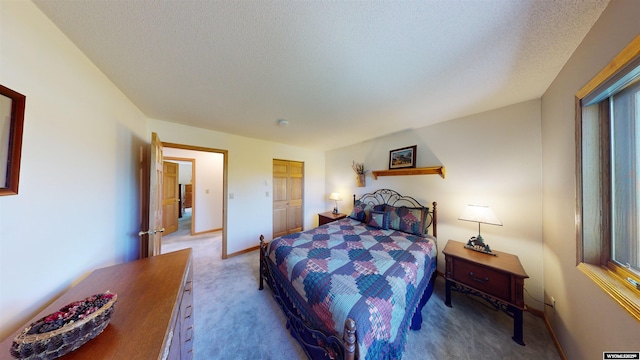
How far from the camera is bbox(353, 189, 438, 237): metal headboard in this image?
2.72 meters

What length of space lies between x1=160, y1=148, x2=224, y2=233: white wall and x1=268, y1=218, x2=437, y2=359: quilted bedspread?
3634 millimetres

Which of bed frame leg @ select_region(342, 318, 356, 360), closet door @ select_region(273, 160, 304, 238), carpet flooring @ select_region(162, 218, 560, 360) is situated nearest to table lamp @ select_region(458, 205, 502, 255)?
carpet flooring @ select_region(162, 218, 560, 360)

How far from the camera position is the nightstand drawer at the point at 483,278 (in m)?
1.69

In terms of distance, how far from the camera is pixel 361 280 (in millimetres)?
1427

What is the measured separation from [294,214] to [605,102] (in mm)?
4410

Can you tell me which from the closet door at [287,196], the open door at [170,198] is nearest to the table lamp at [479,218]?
the closet door at [287,196]

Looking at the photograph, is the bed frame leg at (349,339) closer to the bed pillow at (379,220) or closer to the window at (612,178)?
the window at (612,178)

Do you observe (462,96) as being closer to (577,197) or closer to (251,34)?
(577,197)

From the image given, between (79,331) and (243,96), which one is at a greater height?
(243,96)

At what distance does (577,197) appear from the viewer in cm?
130

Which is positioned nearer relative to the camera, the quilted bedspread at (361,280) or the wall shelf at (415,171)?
the quilted bedspread at (361,280)

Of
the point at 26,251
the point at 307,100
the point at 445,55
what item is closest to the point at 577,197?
the point at 445,55

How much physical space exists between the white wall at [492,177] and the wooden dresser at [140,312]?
10.3 feet

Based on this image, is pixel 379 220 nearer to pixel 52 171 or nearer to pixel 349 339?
pixel 349 339
